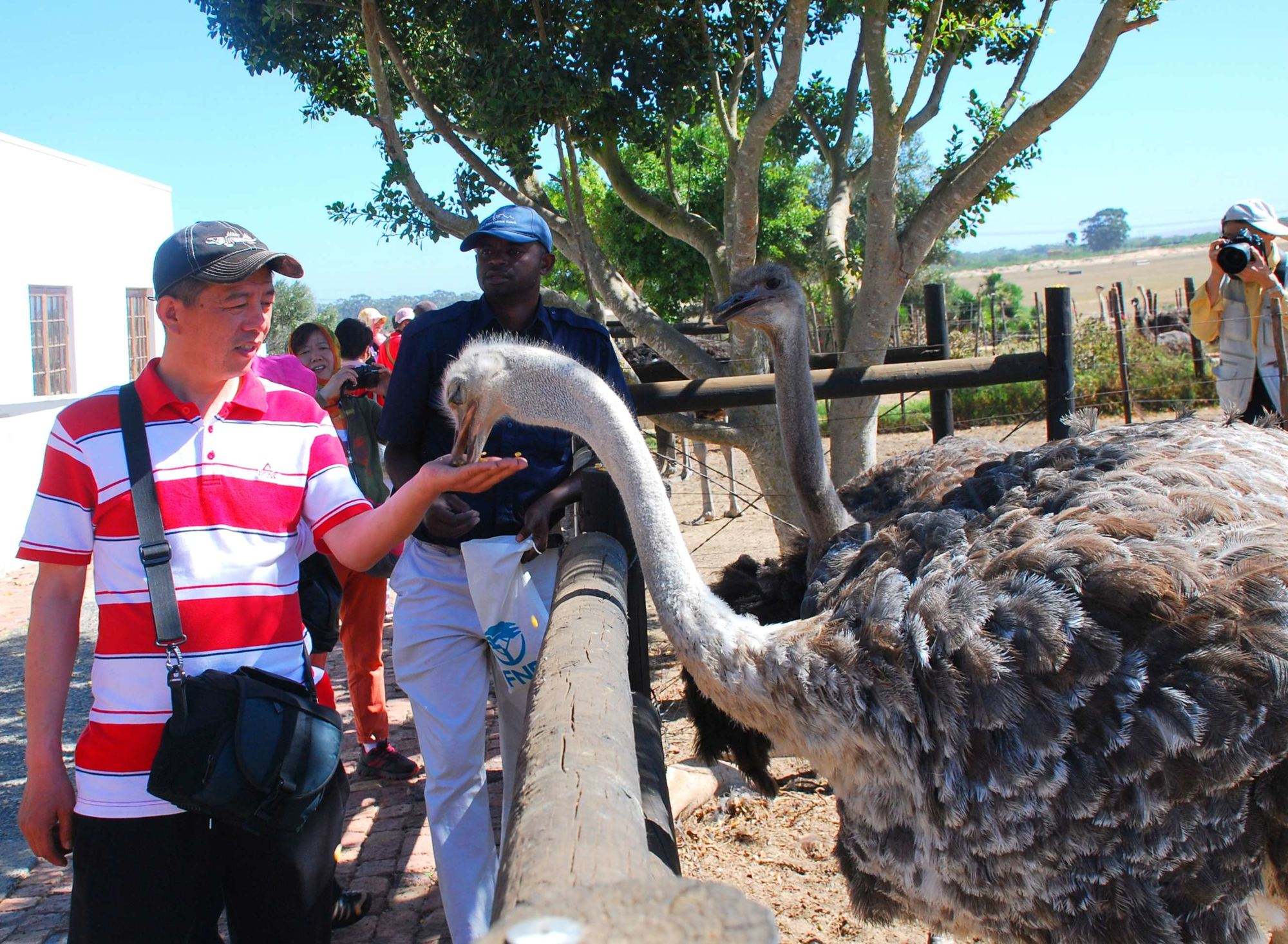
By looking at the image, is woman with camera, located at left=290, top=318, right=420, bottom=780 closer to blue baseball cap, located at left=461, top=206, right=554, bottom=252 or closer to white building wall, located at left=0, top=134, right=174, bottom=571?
blue baseball cap, located at left=461, top=206, right=554, bottom=252

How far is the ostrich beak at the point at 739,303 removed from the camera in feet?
13.2

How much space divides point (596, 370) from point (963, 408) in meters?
12.2

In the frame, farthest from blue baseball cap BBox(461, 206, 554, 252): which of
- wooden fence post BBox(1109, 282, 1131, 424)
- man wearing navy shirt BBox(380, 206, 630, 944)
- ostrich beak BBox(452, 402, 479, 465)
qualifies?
wooden fence post BBox(1109, 282, 1131, 424)

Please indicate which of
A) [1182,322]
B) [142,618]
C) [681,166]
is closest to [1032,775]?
[142,618]

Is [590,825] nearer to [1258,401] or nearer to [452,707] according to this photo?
[452,707]

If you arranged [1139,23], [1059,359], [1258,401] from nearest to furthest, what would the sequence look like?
[1059,359], [1139,23], [1258,401]

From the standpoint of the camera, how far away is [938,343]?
5.57 metres

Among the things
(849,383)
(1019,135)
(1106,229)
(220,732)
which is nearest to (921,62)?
(1019,135)

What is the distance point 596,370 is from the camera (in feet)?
10.2

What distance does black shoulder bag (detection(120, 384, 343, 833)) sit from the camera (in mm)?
1887

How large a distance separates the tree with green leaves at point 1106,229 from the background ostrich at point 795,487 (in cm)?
15963

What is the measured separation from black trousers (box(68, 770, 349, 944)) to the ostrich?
0.87 meters

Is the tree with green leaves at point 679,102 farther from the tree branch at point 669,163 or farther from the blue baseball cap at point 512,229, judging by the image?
the blue baseball cap at point 512,229

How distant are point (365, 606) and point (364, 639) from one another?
127 millimetres
